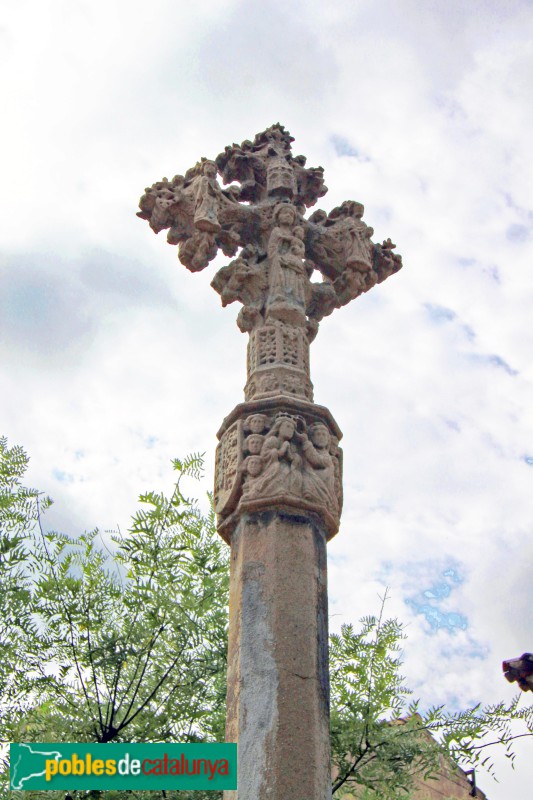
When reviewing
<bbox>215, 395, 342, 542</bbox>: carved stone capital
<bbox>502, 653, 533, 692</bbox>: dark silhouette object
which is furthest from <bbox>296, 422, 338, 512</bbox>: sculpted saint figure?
<bbox>502, 653, 533, 692</bbox>: dark silhouette object

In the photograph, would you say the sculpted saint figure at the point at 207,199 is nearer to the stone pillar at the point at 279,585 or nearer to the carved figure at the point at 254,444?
the stone pillar at the point at 279,585

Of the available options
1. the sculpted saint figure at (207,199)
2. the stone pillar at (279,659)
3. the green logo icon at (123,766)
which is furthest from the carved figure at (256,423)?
the green logo icon at (123,766)

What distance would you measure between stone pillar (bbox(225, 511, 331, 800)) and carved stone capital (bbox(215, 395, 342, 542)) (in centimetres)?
11

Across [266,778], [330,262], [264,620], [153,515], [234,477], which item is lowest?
[266,778]

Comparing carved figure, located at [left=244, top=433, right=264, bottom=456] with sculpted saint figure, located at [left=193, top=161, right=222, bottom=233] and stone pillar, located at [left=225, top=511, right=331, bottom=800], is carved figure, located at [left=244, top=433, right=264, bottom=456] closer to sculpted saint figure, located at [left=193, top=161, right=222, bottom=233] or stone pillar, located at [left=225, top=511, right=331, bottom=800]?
stone pillar, located at [left=225, top=511, right=331, bottom=800]

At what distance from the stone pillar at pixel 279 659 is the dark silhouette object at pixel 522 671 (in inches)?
92.0

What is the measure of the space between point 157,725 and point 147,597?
3.42 ft

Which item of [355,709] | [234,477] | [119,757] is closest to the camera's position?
[119,757]

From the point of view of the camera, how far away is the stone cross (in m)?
4.74

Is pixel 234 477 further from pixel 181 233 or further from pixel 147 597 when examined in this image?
pixel 147 597

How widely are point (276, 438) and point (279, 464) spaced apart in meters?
0.18

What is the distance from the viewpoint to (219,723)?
812 centimetres

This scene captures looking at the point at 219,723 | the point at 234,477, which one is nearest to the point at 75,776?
the point at 234,477

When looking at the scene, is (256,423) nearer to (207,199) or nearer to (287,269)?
(287,269)
